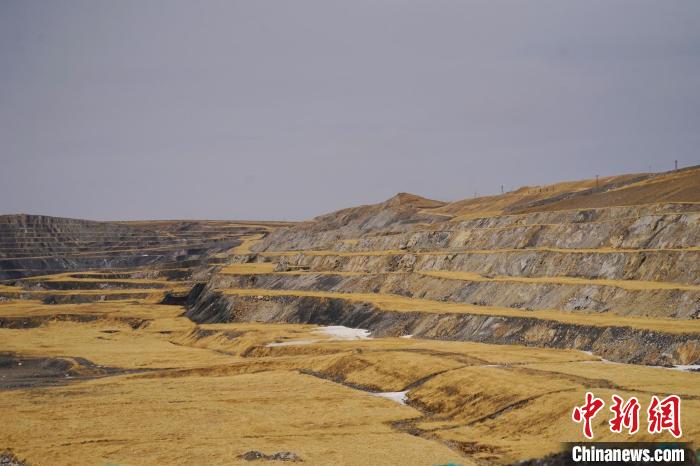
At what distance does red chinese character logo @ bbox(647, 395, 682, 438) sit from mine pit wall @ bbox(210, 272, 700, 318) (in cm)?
2620

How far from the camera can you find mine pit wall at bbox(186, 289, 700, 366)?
5494 cm

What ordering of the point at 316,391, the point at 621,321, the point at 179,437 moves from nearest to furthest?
the point at 179,437 < the point at 316,391 < the point at 621,321

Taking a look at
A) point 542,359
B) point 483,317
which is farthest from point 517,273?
point 542,359

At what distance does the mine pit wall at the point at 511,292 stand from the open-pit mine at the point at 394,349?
0.20m

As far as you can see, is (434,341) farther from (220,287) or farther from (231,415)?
(220,287)

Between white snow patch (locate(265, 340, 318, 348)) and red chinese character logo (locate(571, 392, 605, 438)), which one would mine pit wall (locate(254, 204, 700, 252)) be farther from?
red chinese character logo (locate(571, 392, 605, 438))

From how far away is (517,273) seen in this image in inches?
3563

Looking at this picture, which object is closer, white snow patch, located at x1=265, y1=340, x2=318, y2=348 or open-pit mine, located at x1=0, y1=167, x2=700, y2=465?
open-pit mine, located at x1=0, y1=167, x2=700, y2=465

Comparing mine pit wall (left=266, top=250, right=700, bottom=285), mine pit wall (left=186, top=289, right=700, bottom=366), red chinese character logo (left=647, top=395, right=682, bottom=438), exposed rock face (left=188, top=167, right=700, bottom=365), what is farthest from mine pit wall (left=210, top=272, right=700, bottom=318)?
red chinese character logo (left=647, top=395, right=682, bottom=438)

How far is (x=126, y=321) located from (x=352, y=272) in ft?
99.5

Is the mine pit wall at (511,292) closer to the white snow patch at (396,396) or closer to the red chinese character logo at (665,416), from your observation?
the white snow patch at (396,396)

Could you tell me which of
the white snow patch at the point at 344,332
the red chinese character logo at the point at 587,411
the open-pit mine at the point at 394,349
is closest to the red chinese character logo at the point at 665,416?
the open-pit mine at the point at 394,349

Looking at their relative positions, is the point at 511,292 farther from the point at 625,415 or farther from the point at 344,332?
the point at 625,415

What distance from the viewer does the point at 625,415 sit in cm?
3638
